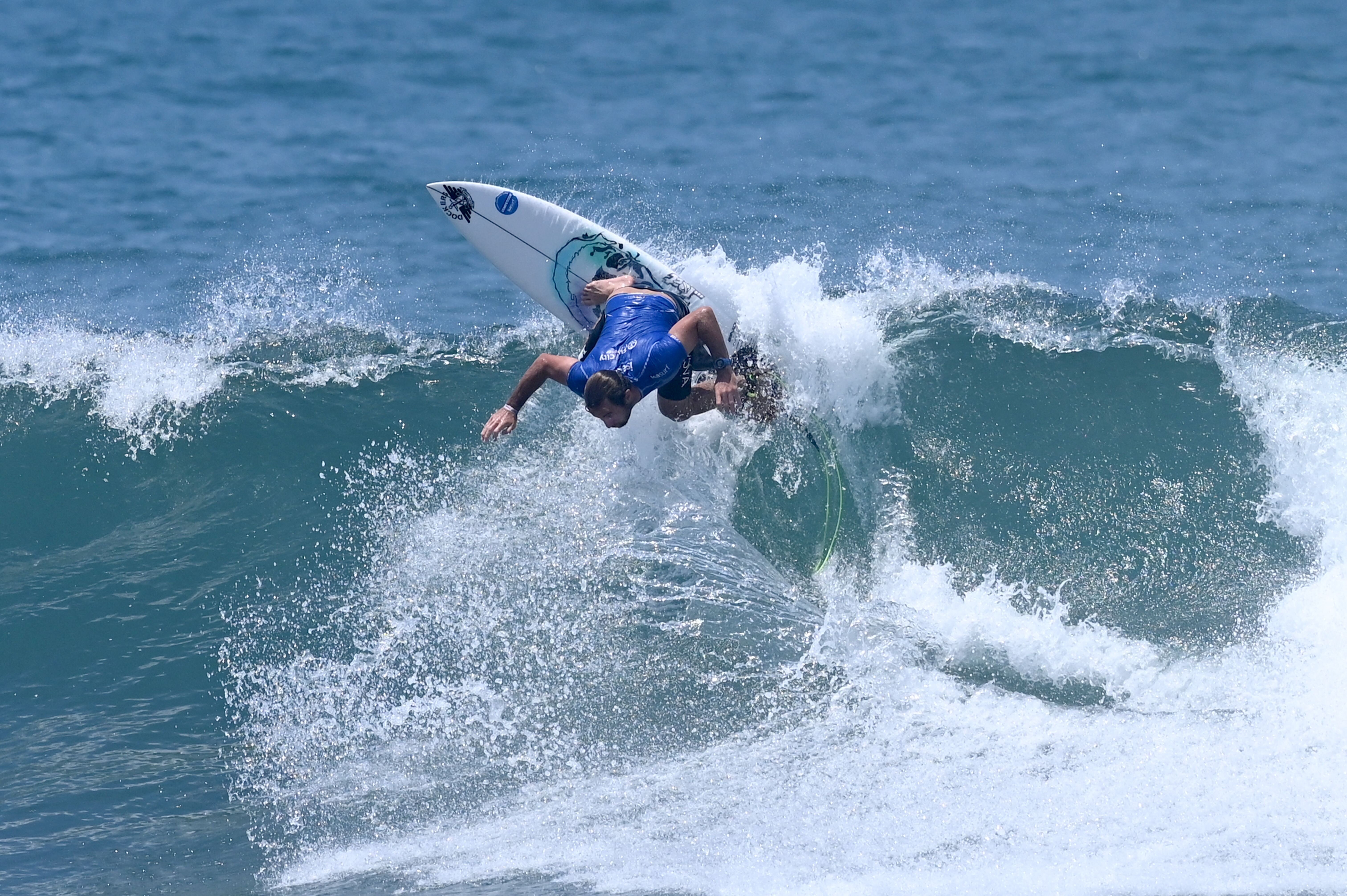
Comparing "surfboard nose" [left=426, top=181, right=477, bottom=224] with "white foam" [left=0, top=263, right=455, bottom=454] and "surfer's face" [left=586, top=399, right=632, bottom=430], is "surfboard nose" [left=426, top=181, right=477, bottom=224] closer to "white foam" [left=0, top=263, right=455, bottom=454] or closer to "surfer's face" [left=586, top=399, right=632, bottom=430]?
"white foam" [left=0, top=263, right=455, bottom=454]

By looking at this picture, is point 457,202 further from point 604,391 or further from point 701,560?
point 701,560

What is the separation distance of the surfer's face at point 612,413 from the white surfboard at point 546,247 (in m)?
1.72

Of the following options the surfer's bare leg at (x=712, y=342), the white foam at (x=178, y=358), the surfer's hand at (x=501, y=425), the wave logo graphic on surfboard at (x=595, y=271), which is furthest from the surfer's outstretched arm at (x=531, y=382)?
the white foam at (x=178, y=358)

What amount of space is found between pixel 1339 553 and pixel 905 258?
458 cm

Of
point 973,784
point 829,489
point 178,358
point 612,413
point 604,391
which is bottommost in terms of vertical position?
point 973,784

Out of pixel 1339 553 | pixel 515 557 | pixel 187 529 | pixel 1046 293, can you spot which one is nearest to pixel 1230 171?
pixel 1046 293

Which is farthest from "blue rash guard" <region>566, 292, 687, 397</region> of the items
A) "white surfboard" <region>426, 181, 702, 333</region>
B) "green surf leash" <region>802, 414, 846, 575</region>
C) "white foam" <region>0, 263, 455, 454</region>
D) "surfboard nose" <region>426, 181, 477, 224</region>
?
"white foam" <region>0, 263, 455, 454</region>

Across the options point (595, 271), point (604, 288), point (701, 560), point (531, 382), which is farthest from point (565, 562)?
point (595, 271)

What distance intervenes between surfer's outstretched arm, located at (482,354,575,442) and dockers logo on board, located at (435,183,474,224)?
197 centimetres

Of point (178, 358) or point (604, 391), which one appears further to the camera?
point (178, 358)

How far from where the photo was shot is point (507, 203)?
8.63 m

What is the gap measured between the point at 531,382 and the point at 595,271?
4.91 feet

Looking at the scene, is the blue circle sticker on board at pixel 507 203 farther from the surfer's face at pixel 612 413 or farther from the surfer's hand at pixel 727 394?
the surfer's face at pixel 612 413

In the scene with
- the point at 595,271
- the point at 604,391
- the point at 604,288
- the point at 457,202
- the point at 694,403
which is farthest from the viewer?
the point at 457,202
